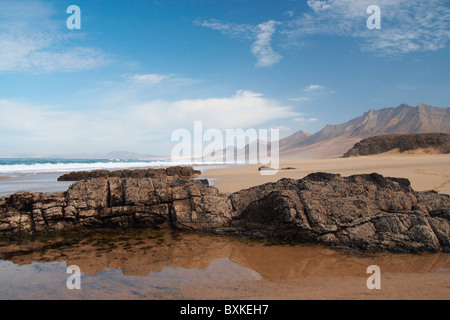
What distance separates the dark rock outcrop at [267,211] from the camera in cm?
503

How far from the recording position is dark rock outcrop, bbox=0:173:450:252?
5027 millimetres

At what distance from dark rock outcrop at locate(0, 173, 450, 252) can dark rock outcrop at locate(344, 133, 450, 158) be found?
126 feet

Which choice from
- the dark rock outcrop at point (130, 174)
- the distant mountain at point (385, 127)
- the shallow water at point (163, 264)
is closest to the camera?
the shallow water at point (163, 264)

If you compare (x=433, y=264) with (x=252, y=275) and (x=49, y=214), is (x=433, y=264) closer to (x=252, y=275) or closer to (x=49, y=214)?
(x=252, y=275)

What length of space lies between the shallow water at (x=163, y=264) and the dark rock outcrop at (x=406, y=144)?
40649 millimetres

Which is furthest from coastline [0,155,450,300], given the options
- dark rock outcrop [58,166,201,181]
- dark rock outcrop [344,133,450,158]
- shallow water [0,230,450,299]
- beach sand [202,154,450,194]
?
dark rock outcrop [344,133,450,158]

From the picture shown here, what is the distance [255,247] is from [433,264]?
2.98 m

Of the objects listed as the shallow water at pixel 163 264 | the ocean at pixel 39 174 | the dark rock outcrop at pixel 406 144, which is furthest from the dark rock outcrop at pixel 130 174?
the dark rock outcrop at pixel 406 144

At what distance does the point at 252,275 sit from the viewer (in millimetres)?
3949

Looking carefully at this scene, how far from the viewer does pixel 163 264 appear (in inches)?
175

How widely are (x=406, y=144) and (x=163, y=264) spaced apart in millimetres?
45122

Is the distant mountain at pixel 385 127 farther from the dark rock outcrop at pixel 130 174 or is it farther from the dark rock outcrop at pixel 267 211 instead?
the dark rock outcrop at pixel 267 211

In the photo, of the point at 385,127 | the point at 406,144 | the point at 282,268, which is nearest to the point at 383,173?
the point at 282,268
